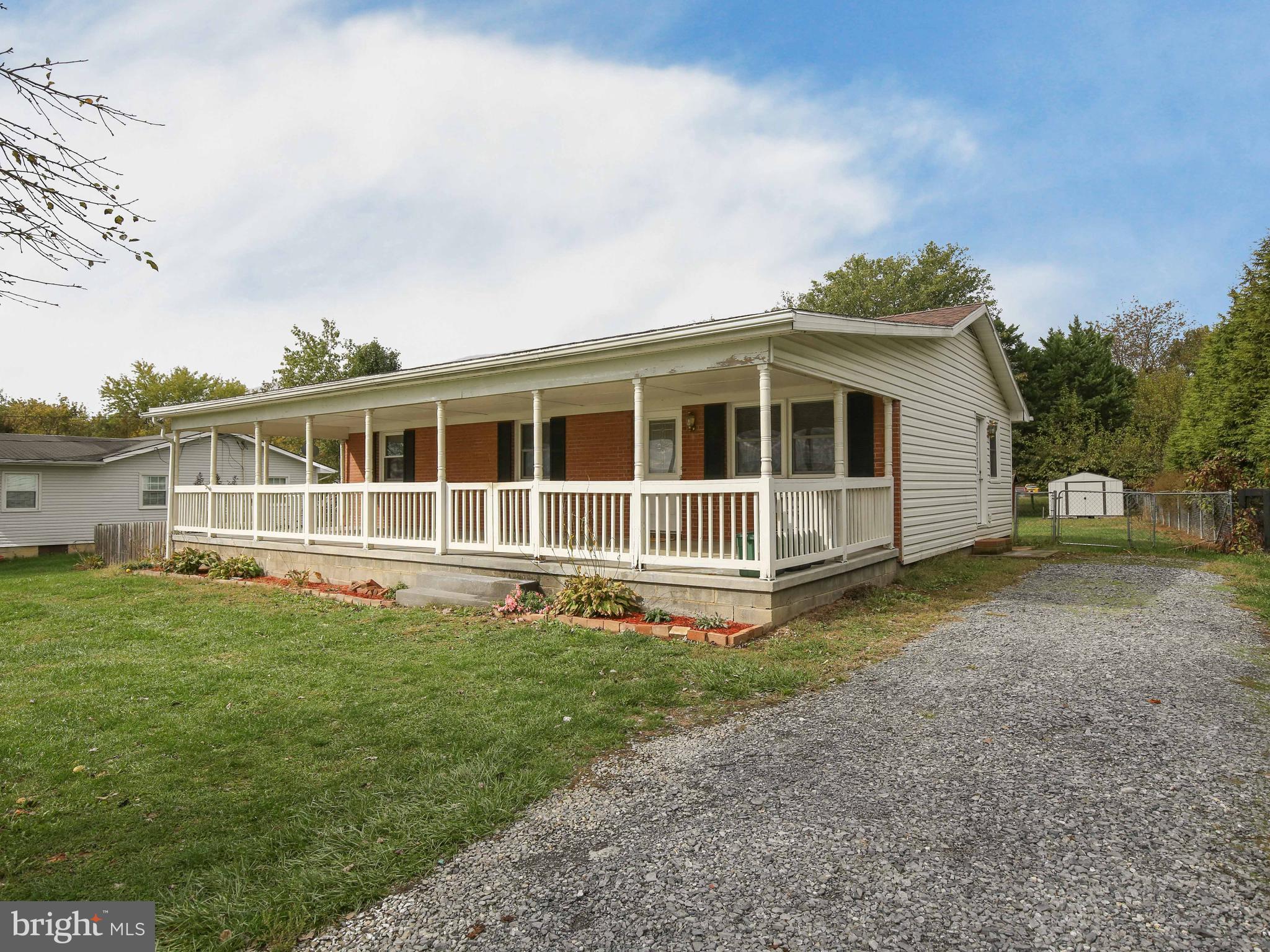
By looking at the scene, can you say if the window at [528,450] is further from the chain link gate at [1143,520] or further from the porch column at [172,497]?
the chain link gate at [1143,520]

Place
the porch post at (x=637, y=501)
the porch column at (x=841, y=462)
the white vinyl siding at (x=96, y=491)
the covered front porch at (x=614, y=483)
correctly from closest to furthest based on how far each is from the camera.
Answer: the covered front porch at (x=614, y=483)
the porch post at (x=637, y=501)
the porch column at (x=841, y=462)
the white vinyl siding at (x=96, y=491)

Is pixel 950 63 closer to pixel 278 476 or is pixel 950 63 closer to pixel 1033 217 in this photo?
pixel 1033 217

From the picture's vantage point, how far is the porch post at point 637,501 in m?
8.00

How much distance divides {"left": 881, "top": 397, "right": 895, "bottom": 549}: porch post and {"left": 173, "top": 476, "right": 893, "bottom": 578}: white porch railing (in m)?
0.17

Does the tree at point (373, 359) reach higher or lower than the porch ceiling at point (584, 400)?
higher

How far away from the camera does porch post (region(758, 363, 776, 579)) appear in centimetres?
711

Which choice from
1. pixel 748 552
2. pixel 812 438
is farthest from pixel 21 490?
pixel 748 552

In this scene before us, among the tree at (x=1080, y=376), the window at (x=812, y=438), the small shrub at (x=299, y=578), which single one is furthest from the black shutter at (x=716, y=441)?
the tree at (x=1080, y=376)

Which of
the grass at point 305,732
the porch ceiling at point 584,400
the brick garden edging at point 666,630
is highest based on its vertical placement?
the porch ceiling at point 584,400

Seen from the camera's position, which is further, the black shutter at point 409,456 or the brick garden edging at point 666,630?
the black shutter at point 409,456

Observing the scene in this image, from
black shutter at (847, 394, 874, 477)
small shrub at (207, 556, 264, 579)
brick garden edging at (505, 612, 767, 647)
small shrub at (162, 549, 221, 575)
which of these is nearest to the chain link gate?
black shutter at (847, 394, 874, 477)

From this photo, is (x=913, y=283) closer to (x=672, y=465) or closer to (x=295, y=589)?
(x=672, y=465)

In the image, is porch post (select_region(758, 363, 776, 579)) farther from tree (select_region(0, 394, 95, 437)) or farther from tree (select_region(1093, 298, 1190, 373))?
tree (select_region(0, 394, 95, 437))

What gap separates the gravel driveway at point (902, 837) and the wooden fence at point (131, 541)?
15530mm
